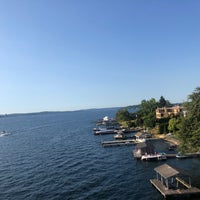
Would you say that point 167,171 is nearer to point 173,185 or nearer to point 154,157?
point 173,185

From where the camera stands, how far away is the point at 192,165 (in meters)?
57.2

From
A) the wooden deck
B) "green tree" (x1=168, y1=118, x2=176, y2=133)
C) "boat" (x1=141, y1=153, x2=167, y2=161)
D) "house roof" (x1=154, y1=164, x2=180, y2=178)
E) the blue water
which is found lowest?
the blue water

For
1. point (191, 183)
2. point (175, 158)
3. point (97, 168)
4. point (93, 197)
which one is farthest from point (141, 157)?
point (93, 197)

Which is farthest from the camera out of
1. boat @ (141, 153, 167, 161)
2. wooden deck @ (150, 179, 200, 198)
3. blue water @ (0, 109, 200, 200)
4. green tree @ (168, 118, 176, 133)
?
green tree @ (168, 118, 176, 133)

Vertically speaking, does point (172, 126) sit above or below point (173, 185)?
above

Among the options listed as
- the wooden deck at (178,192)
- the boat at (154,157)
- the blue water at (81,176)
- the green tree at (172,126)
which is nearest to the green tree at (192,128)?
the blue water at (81,176)

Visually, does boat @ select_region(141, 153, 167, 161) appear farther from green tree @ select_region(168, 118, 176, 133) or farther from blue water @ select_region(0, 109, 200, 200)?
green tree @ select_region(168, 118, 176, 133)

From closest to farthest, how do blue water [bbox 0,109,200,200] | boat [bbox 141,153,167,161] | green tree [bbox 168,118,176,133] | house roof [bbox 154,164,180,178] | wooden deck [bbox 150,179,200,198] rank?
wooden deck [bbox 150,179,200,198]
house roof [bbox 154,164,180,178]
blue water [bbox 0,109,200,200]
boat [bbox 141,153,167,161]
green tree [bbox 168,118,176,133]

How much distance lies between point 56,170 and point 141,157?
2288 centimetres

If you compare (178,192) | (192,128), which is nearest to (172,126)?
(192,128)

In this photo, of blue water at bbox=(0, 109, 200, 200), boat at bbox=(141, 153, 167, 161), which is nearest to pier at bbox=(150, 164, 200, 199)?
blue water at bbox=(0, 109, 200, 200)

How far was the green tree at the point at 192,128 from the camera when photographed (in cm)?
4672

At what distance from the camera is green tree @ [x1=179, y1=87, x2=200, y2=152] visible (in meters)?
46.7

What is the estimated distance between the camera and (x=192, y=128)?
48094 mm
